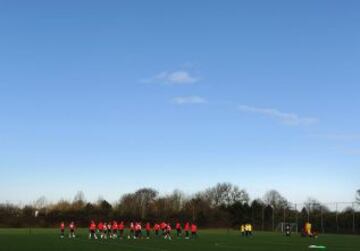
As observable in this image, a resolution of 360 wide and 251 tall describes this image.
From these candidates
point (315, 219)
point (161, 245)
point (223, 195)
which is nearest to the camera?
point (161, 245)

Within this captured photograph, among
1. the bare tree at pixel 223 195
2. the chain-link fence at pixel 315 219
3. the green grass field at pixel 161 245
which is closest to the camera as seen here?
the green grass field at pixel 161 245

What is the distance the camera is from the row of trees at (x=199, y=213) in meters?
93.2

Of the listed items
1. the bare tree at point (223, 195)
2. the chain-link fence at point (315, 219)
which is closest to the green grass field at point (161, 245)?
the chain-link fence at point (315, 219)

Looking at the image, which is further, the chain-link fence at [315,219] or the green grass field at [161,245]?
the chain-link fence at [315,219]

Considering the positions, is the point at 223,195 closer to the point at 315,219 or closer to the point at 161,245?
the point at 315,219

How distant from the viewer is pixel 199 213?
389 feet

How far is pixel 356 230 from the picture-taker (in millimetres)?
82062

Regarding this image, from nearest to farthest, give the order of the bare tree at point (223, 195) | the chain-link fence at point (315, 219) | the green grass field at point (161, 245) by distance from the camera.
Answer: the green grass field at point (161, 245) < the chain-link fence at point (315, 219) < the bare tree at point (223, 195)

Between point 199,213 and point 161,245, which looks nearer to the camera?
point 161,245

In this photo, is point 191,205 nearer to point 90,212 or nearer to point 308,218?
point 90,212

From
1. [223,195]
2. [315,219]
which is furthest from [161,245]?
[223,195]

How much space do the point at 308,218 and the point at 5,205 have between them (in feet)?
218

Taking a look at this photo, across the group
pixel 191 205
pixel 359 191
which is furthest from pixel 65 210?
pixel 359 191

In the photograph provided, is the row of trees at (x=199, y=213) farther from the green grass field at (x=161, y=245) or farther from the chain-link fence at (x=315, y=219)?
the green grass field at (x=161, y=245)
